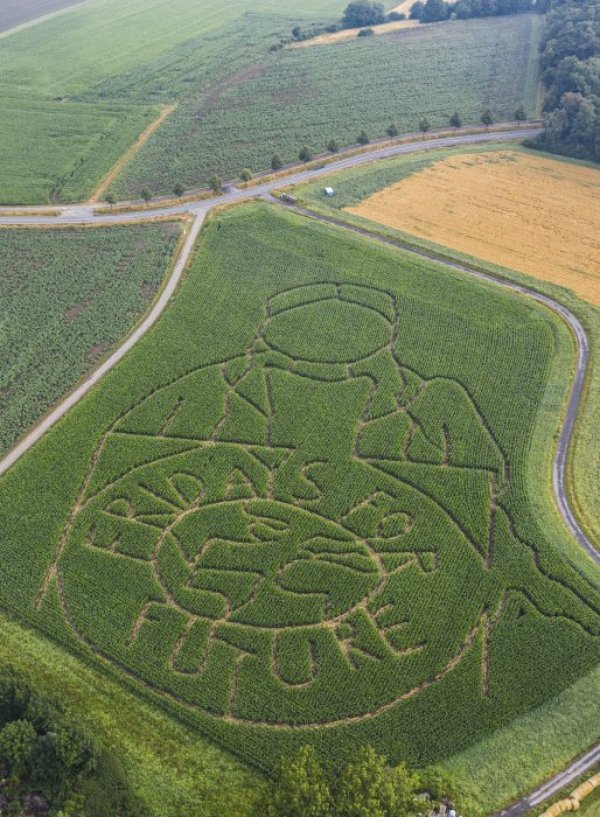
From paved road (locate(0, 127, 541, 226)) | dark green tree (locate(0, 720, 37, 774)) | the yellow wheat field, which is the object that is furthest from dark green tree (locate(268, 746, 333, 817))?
paved road (locate(0, 127, 541, 226))

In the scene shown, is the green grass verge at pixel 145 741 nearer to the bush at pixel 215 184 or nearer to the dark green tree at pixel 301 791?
the dark green tree at pixel 301 791

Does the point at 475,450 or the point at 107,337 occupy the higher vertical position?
the point at 107,337

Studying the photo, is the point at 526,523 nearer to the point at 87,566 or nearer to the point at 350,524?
the point at 350,524

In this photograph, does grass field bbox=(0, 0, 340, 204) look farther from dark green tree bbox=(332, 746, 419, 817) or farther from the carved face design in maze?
dark green tree bbox=(332, 746, 419, 817)

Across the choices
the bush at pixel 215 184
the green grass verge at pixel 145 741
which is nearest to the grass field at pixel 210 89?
the bush at pixel 215 184

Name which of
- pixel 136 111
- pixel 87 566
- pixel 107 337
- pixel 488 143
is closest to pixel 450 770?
pixel 87 566

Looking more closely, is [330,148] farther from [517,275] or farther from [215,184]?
[517,275]
